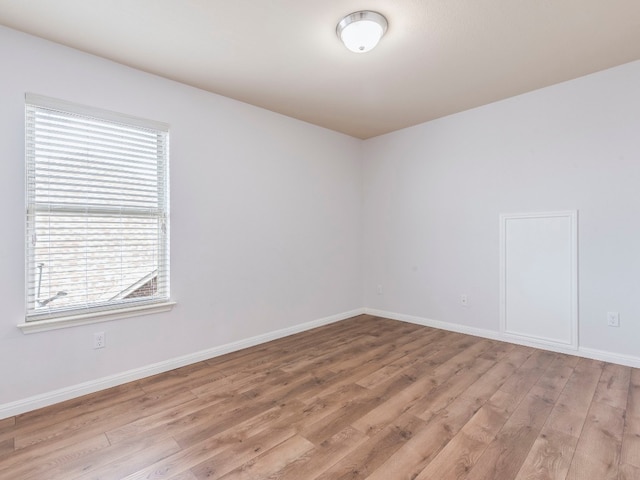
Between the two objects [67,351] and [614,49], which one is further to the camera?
[614,49]

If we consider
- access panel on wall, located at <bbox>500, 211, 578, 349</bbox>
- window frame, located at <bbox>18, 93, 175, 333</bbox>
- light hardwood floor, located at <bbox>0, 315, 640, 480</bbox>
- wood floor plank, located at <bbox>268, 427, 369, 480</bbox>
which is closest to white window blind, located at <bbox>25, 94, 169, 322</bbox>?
window frame, located at <bbox>18, 93, 175, 333</bbox>

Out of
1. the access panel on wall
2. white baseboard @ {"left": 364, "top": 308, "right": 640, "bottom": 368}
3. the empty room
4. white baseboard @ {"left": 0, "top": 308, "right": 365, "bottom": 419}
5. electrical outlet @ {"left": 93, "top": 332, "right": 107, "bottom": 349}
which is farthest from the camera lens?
the access panel on wall

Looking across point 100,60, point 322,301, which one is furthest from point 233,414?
point 100,60

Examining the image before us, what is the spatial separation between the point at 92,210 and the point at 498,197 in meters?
3.82

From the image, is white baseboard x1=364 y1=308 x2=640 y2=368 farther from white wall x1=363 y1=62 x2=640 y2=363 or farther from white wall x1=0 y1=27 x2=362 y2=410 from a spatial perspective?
white wall x1=0 y1=27 x2=362 y2=410

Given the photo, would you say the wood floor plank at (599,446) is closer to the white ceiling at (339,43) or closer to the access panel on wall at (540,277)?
the access panel on wall at (540,277)

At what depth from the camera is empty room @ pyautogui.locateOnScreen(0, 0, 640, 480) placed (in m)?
1.90

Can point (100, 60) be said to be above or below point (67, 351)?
above

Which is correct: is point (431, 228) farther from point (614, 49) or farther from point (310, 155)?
point (614, 49)

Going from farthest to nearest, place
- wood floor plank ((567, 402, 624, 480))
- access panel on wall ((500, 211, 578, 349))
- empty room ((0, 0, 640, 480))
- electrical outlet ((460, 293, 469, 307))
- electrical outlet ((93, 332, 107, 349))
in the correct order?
1. electrical outlet ((460, 293, 469, 307))
2. access panel on wall ((500, 211, 578, 349))
3. electrical outlet ((93, 332, 107, 349))
4. empty room ((0, 0, 640, 480))
5. wood floor plank ((567, 402, 624, 480))

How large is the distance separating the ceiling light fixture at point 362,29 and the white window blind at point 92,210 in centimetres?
170

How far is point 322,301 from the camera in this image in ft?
13.9

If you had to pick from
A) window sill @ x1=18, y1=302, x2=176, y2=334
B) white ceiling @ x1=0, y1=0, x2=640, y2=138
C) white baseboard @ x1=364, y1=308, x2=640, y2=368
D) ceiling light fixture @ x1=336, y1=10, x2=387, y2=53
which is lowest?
white baseboard @ x1=364, y1=308, x2=640, y2=368

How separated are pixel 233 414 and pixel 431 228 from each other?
3.07 meters
